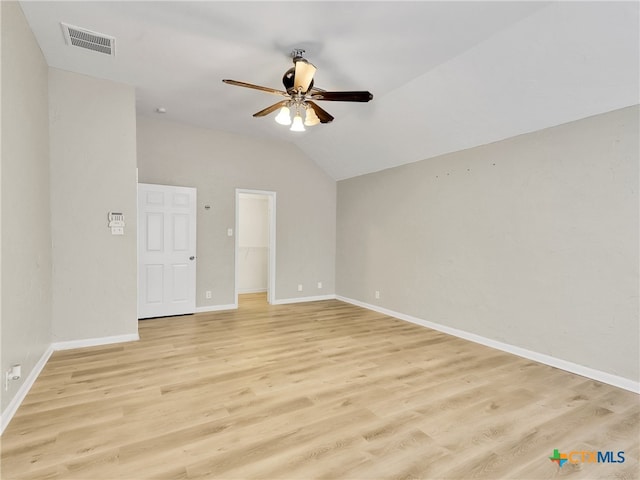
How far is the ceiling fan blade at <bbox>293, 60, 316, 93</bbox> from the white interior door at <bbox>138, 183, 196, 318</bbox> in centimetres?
297

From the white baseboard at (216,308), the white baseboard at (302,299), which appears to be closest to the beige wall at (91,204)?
the white baseboard at (216,308)

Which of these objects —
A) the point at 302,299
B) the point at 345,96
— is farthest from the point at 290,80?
the point at 302,299

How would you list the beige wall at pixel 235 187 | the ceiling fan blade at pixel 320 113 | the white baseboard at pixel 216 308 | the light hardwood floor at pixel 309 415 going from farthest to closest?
the white baseboard at pixel 216 308
the beige wall at pixel 235 187
the ceiling fan blade at pixel 320 113
the light hardwood floor at pixel 309 415

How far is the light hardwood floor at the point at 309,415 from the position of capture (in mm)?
1836

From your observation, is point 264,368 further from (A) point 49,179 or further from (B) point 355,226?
(B) point 355,226

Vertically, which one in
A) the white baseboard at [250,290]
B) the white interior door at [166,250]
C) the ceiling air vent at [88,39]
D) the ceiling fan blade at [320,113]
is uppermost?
the ceiling air vent at [88,39]

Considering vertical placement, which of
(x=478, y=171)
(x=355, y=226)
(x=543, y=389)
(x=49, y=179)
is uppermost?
(x=478, y=171)

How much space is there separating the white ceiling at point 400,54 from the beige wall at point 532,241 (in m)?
0.34

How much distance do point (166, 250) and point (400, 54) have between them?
4133mm

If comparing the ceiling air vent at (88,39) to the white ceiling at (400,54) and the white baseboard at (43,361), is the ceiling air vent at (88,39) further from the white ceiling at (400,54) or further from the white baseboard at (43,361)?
the white baseboard at (43,361)

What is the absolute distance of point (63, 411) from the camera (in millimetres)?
2350

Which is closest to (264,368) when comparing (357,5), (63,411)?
(63,411)

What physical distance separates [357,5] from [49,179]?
3.49m

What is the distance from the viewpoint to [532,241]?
3.53 meters
